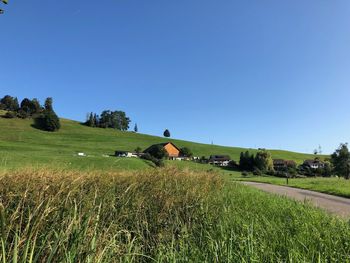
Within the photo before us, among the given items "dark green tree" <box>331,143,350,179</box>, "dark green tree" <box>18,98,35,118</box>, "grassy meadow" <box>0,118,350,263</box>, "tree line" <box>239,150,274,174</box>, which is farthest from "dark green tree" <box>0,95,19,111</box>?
"grassy meadow" <box>0,118,350,263</box>

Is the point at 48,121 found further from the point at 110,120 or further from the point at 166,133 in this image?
the point at 166,133

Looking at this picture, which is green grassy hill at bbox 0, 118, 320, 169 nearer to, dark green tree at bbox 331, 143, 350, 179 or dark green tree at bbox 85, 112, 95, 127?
dark green tree at bbox 85, 112, 95, 127

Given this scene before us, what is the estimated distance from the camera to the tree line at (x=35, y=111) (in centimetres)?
11925

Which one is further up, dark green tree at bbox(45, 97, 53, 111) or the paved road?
dark green tree at bbox(45, 97, 53, 111)

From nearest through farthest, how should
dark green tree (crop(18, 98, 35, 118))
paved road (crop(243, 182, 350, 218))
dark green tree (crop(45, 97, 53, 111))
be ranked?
1. paved road (crop(243, 182, 350, 218))
2. dark green tree (crop(18, 98, 35, 118))
3. dark green tree (crop(45, 97, 53, 111))

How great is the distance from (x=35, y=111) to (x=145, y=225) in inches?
5198

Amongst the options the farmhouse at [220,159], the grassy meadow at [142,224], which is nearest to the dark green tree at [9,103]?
the farmhouse at [220,159]

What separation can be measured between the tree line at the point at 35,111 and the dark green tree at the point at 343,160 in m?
81.2

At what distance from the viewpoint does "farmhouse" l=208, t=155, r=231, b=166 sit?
4623 inches

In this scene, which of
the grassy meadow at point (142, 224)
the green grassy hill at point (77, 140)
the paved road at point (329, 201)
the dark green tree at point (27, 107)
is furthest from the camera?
the dark green tree at point (27, 107)

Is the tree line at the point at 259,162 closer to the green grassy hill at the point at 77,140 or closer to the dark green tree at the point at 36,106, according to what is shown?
the green grassy hill at the point at 77,140

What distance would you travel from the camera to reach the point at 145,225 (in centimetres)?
681

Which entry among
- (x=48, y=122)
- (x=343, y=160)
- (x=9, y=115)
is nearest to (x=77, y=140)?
(x=48, y=122)

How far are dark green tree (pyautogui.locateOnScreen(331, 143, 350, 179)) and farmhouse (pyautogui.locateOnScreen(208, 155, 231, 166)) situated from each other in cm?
3806
